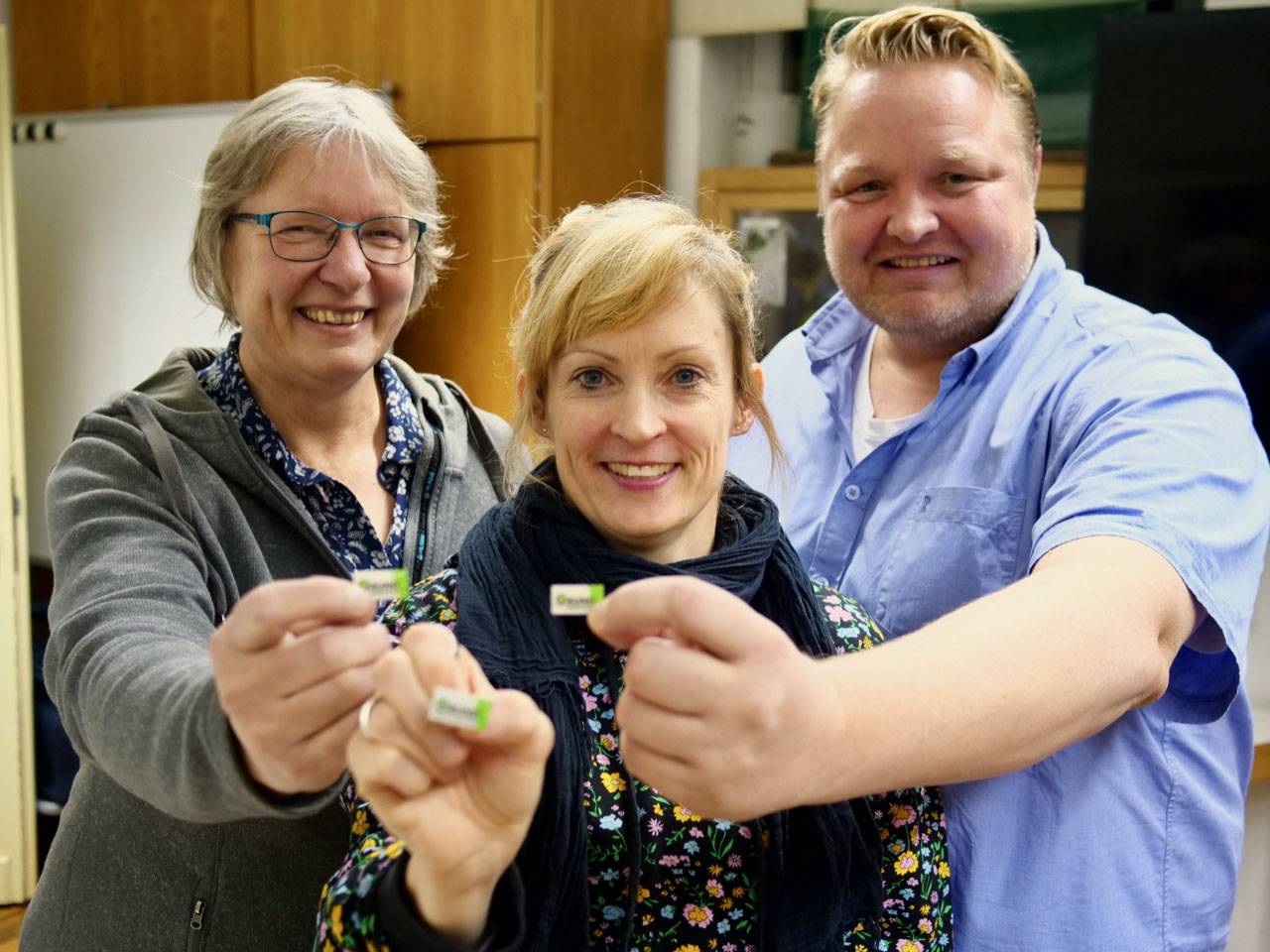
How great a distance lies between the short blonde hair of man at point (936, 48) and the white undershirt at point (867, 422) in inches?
13.9

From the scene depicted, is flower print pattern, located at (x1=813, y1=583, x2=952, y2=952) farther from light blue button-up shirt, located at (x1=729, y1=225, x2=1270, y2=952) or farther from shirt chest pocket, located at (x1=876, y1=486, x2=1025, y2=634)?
shirt chest pocket, located at (x1=876, y1=486, x2=1025, y2=634)

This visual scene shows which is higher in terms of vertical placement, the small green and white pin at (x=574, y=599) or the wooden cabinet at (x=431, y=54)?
the wooden cabinet at (x=431, y=54)

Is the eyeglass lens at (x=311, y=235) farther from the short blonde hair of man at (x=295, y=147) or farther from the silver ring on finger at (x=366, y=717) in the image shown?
the silver ring on finger at (x=366, y=717)

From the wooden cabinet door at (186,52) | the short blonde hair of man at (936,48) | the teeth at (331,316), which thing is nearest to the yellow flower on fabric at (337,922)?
the teeth at (331,316)

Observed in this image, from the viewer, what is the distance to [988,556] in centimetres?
145

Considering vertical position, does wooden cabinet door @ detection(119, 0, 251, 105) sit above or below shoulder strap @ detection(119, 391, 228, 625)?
above

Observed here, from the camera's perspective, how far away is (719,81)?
12.2 ft

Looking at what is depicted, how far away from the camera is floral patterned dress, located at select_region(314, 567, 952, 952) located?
120 centimetres

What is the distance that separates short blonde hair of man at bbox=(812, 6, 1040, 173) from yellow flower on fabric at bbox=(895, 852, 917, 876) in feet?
3.02

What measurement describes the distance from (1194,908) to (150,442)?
4.07 feet

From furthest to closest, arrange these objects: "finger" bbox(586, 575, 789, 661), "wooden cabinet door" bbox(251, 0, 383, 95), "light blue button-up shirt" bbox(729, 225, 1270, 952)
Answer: "wooden cabinet door" bbox(251, 0, 383, 95)
"light blue button-up shirt" bbox(729, 225, 1270, 952)
"finger" bbox(586, 575, 789, 661)

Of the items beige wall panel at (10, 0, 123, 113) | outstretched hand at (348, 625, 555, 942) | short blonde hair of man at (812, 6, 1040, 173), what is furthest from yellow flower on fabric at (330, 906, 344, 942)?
beige wall panel at (10, 0, 123, 113)

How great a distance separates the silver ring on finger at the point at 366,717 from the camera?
37.4 inches

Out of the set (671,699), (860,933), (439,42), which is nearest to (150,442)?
(671,699)
